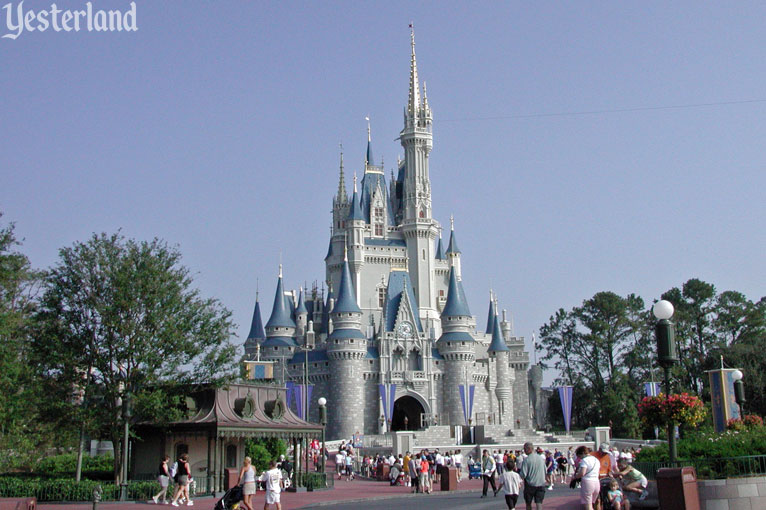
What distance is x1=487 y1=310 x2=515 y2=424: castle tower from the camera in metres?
76.5

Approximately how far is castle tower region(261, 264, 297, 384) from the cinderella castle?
Answer: 0.29 feet

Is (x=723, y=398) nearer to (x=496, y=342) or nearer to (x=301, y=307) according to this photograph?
(x=496, y=342)

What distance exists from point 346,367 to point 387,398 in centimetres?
448

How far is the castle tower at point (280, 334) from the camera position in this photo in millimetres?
75688

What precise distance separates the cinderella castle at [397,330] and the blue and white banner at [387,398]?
0.09 metres

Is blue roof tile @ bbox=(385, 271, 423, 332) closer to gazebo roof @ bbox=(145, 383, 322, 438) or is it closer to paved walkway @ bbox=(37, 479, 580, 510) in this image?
gazebo roof @ bbox=(145, 383, 322, 438)

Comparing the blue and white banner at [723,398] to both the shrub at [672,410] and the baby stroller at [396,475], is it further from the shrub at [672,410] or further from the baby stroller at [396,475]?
the shrub at [672,410]

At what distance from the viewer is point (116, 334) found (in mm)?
26781

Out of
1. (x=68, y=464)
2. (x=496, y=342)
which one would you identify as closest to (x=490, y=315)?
(x=496, y=342)

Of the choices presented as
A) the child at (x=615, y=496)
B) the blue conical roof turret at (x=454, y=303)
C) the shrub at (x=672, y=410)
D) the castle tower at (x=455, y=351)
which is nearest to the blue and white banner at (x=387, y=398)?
the castle tower at (x=455, y=351)

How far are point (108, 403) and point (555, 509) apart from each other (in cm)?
1484

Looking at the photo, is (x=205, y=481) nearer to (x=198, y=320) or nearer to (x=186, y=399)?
(x=186, y=399)

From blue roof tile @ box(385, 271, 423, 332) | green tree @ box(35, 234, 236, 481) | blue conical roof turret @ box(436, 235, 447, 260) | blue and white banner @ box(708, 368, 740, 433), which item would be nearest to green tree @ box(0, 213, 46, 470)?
green tree @ box(35, 234, 236, 481)

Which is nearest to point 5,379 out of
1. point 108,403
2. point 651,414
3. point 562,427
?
point 108,403
